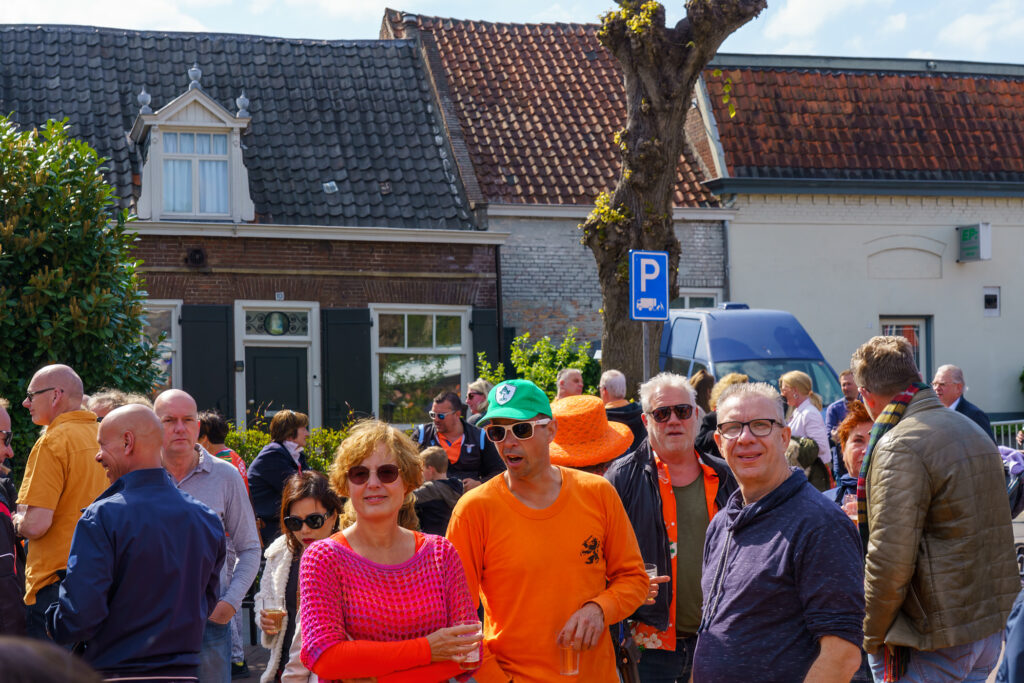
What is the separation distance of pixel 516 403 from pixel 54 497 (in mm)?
2705

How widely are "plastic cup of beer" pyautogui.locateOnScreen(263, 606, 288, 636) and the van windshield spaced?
10.4 metres

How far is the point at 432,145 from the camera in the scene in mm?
20125

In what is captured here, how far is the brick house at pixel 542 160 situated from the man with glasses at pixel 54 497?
45.4 feet

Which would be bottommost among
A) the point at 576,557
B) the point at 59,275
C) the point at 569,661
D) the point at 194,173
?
the point at 569,661

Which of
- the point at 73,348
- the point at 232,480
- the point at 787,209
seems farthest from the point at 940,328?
the point at 232,480

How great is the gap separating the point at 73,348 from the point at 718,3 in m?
6.84

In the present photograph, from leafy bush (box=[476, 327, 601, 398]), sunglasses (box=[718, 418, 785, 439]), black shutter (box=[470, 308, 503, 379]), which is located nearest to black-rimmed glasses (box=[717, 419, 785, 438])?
sunglasses (box=[718, 418, 785, 439])

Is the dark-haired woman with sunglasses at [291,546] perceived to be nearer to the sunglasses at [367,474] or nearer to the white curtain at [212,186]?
the sunglasses at [367,474]

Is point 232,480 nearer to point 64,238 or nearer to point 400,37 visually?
point 64,238

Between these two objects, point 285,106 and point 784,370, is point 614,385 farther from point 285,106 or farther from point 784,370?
point 285,106

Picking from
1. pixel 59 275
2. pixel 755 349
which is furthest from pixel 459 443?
pixel 755 349

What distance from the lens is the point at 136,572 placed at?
4082 millimetres

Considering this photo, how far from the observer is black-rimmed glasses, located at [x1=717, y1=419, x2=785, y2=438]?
146 inches

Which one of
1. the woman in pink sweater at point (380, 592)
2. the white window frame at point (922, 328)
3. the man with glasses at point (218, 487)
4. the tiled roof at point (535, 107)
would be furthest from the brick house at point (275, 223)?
the woman in pink sweater at point (380, 592)
